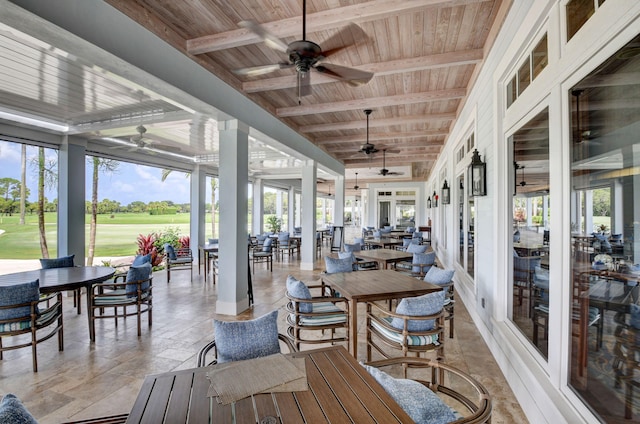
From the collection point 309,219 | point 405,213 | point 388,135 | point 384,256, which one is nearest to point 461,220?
point 384,256

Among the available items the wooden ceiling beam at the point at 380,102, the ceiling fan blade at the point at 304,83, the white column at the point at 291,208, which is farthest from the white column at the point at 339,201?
the ceiling fan blade at the point at 304,83

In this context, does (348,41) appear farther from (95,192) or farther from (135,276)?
(95,192)

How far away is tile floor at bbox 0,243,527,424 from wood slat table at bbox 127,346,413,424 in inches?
56.8

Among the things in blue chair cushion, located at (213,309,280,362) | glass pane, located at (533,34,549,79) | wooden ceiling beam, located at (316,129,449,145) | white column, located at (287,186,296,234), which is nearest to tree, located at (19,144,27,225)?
wooden ceiling beam, located at (316,129,449,145)

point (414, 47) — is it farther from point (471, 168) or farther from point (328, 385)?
point (328, 385)

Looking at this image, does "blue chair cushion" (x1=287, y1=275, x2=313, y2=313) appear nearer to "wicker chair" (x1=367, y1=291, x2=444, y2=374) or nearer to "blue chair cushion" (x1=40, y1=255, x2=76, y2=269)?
"wicker chair" (x1=367, y1=291, x2=444, y2=374)

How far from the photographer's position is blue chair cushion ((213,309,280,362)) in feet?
5.84

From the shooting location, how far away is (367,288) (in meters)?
3.14

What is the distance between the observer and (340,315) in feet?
9.88

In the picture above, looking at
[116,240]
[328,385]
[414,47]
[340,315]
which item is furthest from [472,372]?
[116,240]

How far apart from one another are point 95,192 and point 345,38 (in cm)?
782

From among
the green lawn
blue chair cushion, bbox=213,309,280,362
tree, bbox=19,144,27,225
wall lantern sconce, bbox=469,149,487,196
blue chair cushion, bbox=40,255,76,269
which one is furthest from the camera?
the green lawn

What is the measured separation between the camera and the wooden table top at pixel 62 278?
3408 mm

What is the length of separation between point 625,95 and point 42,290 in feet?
16.2
